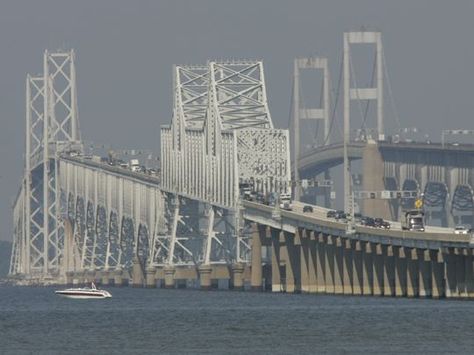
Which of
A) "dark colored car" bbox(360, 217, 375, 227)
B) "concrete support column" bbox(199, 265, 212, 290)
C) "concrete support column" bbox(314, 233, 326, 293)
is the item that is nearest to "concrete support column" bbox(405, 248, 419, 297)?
"dark colored car" bbox(360, 217, 375, 227)

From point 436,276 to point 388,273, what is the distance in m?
7.90

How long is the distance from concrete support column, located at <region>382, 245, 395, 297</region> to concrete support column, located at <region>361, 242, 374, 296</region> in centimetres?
195

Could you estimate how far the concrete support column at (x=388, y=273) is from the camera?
150 meters

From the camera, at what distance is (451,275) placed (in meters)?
139

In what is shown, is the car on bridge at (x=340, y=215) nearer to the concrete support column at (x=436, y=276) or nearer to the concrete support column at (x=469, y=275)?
the concrete support column at (x=436, y=276)

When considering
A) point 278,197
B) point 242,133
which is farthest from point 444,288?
point 242,133

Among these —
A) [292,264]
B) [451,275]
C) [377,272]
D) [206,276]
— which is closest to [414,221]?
[377,272]

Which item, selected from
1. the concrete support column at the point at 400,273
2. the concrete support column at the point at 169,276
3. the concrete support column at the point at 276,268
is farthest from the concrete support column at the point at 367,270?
the concrete support column at the point at 169,276

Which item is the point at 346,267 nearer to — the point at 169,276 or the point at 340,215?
the point at 340,215

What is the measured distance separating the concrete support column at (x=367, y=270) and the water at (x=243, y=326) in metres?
2.71

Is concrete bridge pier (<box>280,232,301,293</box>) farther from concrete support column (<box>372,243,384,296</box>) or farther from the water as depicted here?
concrete support column (<box>372,243,384,296</box>)

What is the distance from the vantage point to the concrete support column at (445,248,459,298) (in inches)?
5408

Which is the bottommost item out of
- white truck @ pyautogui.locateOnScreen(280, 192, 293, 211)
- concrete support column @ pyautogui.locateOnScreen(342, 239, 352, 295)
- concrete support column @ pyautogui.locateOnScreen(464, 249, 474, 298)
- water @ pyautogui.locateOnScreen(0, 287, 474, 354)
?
water @ pyautogui.locateOnScreen(0, 287, 474, 354)

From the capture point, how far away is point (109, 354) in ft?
332
